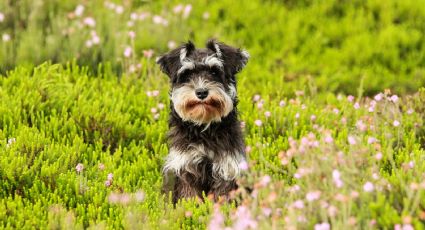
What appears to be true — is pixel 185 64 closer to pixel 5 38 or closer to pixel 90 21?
pixel 5 38

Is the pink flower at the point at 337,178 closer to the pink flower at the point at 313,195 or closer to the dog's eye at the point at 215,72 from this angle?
the pink flower at the point at 313,195

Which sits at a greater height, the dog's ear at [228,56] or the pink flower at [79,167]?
the dog's ear at [228,56]

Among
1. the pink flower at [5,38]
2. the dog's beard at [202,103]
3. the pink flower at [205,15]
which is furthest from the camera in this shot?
the pink flower at [205,15]

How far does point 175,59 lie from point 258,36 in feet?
16.6

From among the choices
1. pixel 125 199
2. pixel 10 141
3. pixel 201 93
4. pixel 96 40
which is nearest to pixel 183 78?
pixel 201 93

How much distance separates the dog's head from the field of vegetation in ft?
1.91

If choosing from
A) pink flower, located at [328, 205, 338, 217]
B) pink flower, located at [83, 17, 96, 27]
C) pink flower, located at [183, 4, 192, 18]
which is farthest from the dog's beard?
pink flower, located at [183, 4, 192, 18]

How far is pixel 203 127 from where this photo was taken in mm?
6918

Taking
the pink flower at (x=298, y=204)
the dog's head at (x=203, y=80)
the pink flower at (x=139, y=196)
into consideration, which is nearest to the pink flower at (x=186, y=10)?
the dog's head at (x=203, y=80)

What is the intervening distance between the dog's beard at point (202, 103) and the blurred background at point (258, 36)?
3.05 meters

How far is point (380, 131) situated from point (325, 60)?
3.36 m

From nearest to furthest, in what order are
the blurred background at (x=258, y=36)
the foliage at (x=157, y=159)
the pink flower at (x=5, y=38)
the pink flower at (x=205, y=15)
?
the foliage at (x=157, y=159) < the pink flower at (x=5, y=38) < the blurred background at (x=258, y=36) < the pink flower at (x=205, y=15)

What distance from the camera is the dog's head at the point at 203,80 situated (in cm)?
659

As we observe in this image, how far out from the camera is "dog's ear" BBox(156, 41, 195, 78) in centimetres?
692
